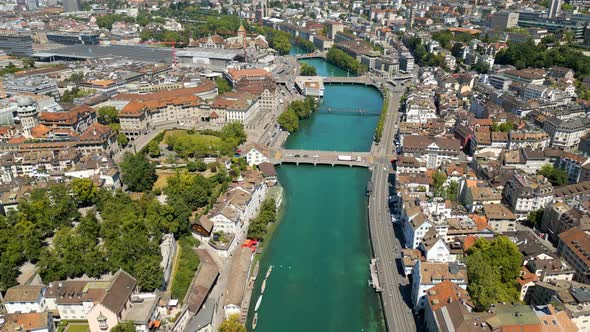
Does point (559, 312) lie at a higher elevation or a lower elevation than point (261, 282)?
higher

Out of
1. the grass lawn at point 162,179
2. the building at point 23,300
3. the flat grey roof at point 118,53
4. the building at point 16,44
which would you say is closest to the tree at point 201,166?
the grass lawn at point 162,179

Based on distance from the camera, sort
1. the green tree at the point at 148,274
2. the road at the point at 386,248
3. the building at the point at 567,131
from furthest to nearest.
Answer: the building at the point at 567,131 → the road at the point at 386,248 → the green tree at the point at 148,274

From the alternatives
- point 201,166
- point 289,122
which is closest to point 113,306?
point 201,166

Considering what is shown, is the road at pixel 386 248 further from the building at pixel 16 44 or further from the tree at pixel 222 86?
the building at pixel 16 44

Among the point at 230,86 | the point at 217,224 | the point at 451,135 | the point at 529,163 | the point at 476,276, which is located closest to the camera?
the point at 476,276

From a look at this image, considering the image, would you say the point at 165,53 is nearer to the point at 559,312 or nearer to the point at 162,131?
the point at 162,131

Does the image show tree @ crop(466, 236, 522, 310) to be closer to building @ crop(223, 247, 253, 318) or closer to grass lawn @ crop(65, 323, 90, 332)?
building @ crop(223, 247, 253, 318)

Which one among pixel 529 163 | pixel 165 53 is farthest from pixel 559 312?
pixel 165 53
